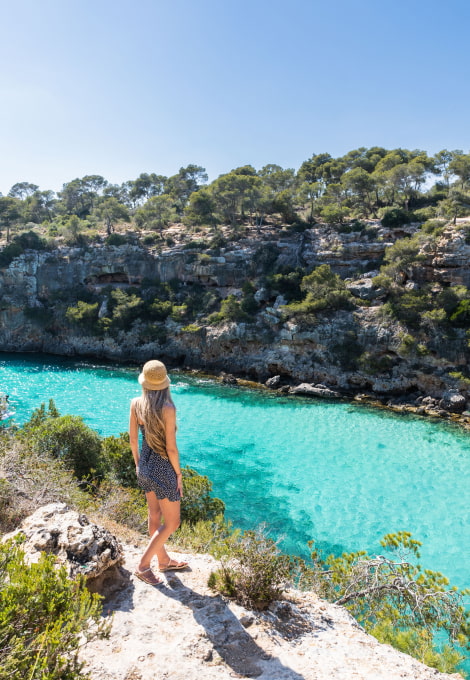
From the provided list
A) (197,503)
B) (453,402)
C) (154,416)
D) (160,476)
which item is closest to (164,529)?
(160,476)

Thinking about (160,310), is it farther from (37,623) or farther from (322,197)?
(37,623)

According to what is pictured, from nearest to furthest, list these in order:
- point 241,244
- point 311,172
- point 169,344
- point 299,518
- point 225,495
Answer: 1. point 299,518
2. point 225,495
3. point 169,344
4. point 241,244
5. point 311,172

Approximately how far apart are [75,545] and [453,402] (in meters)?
17.6

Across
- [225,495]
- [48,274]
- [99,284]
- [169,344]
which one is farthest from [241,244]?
[225,495]

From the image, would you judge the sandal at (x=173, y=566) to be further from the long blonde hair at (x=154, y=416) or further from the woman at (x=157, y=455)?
the long blonde hair at (x=154, y=416)

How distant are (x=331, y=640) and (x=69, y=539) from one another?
2391mm

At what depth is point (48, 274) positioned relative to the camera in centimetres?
3033

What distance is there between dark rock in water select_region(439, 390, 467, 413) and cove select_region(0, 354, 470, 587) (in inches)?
80.7

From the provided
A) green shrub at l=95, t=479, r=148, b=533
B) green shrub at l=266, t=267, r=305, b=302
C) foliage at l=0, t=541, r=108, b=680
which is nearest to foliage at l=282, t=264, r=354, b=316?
green shrub at l=266, t=267, r=305, b=302

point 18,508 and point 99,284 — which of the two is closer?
point 18,508

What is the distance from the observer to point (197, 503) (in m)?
6.86

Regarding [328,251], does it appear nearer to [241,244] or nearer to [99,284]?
[241,244]

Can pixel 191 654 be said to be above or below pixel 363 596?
above

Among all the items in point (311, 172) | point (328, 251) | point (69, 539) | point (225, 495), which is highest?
point (311, 172)
